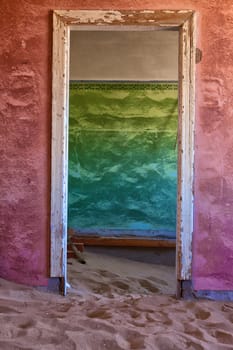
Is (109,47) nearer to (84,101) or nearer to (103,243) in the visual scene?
(84,101)

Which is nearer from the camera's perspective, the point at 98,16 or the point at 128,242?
the point at 98,16

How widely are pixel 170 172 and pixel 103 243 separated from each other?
1.38m

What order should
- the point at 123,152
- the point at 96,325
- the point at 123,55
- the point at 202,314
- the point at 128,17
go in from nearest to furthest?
the point at 96,325, the point at 202,314, the point at 128,17, the point at 123,55, the point at 123,152

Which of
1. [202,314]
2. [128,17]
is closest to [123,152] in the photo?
[128,17]

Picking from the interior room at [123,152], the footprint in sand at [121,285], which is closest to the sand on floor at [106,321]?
the footprint in sand at [121,285]

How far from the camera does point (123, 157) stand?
675 cm

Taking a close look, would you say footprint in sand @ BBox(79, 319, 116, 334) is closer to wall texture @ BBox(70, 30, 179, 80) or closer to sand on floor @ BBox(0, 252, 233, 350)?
sand on floor @ BBox(0, 252, 233, 350)

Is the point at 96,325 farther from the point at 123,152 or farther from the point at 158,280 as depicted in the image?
the point at 123,152

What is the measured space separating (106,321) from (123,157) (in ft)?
13.0

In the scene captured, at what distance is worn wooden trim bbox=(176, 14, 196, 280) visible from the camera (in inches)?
143

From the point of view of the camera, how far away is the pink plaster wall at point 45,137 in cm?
366

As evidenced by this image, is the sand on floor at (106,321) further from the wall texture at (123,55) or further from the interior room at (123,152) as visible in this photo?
the wall texture at (123,55)

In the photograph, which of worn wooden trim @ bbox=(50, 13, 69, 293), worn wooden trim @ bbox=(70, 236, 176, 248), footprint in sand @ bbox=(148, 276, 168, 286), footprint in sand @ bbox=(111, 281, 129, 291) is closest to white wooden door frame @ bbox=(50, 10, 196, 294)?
worn wooden trim @ bbox=(50, 13, 69, 293)

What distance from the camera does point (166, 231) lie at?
22.0 ft
